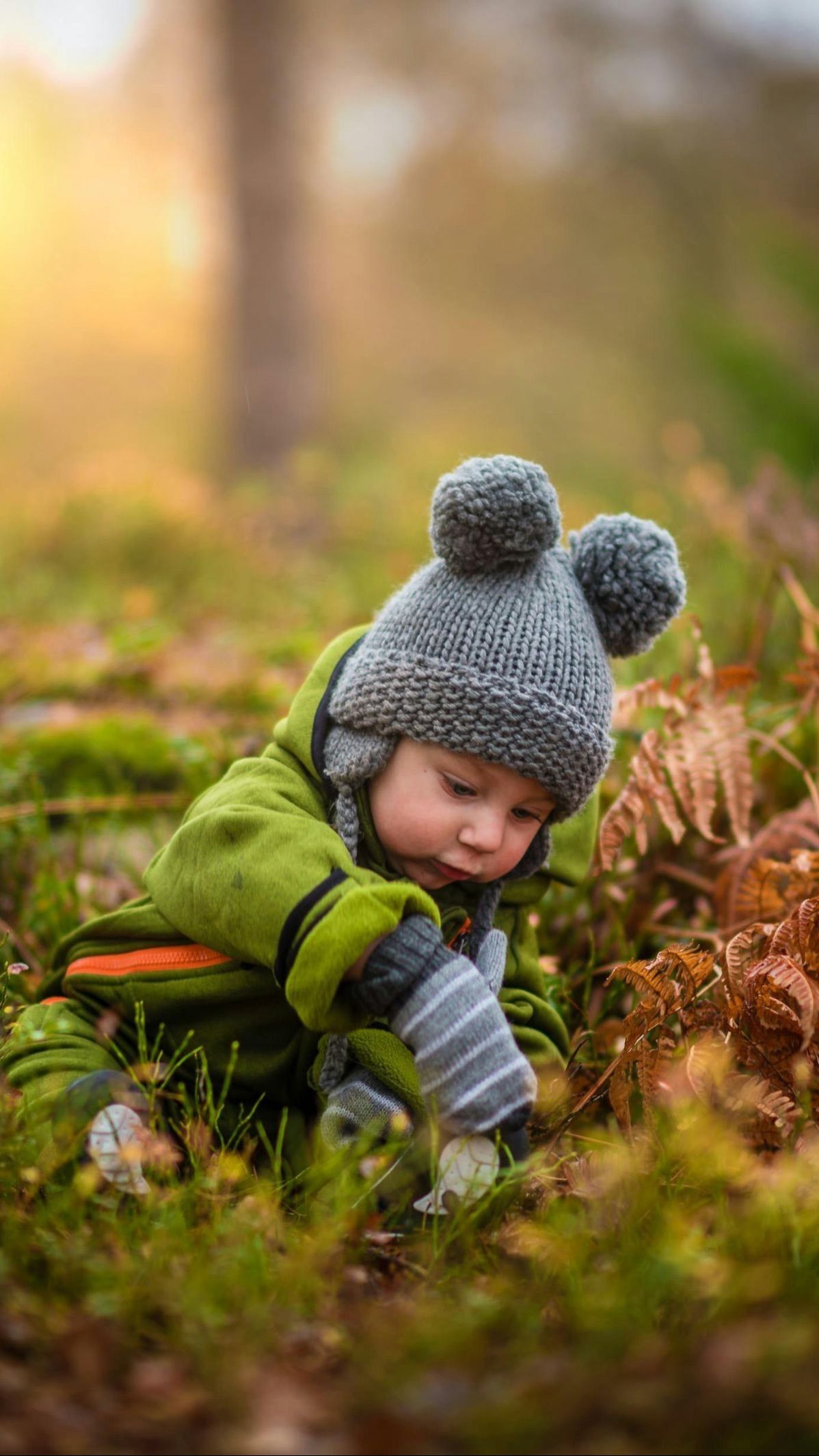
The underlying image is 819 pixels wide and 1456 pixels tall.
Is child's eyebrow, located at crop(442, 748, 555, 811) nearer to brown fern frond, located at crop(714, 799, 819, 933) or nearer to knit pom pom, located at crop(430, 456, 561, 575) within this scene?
knit pom pom, located at crop(430, 456, 561, 575)

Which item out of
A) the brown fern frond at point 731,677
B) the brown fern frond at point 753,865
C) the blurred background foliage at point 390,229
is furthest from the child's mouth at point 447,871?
the blurred background foliage at point 390,229

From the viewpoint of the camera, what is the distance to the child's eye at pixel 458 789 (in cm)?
233

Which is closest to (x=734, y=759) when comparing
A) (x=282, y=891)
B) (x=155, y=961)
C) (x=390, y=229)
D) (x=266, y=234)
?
(x=282, y=891)

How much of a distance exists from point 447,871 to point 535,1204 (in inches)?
26.1

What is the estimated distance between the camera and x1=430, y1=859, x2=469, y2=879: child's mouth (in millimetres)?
2377

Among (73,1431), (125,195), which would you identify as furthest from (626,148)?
(73,1431)

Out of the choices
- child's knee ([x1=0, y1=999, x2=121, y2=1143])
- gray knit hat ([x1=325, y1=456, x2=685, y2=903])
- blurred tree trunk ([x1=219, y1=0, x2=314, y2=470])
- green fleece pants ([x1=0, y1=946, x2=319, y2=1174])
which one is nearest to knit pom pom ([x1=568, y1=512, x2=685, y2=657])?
gray knit hat ([x1=325, y1=456, x2=685, y2=903])

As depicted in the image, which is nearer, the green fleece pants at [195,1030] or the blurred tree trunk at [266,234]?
the green fleece pants at [195,1030]

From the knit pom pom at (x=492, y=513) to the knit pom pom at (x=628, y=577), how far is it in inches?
5.9

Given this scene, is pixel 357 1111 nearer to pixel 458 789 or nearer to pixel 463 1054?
pixel 463 1054

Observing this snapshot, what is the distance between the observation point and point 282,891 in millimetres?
2076

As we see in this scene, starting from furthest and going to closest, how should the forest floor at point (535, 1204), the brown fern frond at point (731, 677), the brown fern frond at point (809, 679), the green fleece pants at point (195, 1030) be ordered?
the brown fern frond at point (809, 679)
the brown fern frond at point (731, 677)
the green fleece pants at point (195, 1030)
the forest floor at point (535, 1204)

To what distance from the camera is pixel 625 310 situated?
775 inches

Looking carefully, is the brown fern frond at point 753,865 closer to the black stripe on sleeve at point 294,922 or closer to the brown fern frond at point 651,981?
the brown fern frond at point 651,981
